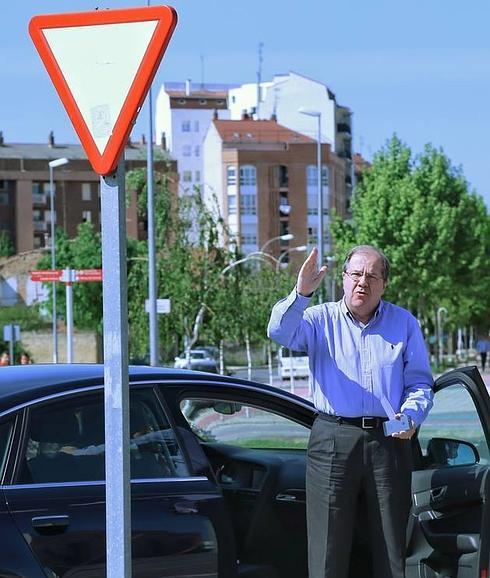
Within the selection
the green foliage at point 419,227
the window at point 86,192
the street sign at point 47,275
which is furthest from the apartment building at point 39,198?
the street sign at point 47,275

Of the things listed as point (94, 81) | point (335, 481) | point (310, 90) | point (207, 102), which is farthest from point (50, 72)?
point (207, 102)

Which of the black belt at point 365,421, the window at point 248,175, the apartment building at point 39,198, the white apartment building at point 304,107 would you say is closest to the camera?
the black belt at point 365,421

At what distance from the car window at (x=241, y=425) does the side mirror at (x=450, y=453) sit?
0.60m

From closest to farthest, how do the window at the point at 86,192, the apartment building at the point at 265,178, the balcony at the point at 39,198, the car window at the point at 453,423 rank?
the car window at the point at 453,423 → the window at the point at 86,192 → the balcony at the point at 39,198 → the apartment building at the point at 265,178

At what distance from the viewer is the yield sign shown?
12.8 ft

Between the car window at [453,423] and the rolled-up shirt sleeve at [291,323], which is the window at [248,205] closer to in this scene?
the car window at [453,423]

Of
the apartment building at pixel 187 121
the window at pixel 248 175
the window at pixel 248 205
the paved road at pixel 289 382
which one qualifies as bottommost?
the paved road at pixel 289 382

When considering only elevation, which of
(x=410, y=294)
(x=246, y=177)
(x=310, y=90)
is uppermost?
(x=310, y=90)

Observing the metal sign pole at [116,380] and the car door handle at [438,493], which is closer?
the metal sign pole at [116,380]

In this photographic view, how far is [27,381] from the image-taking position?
5570mm

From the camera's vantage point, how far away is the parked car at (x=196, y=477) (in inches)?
205

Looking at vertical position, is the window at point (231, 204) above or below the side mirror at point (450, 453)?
above

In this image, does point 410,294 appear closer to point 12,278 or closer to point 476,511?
point 12,278

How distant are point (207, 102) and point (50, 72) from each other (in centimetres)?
14324
